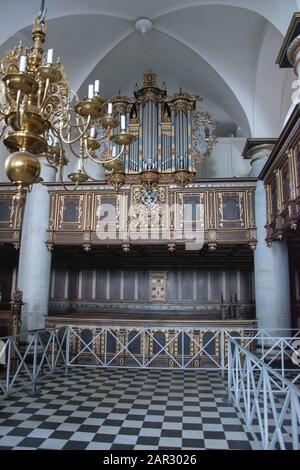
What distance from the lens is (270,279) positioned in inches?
378

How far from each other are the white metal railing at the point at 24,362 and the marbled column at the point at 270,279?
16.9 feet

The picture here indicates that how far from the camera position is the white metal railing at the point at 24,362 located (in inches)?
249

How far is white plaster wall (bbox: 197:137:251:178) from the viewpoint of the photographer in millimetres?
13094

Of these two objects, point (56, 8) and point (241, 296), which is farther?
point (241, 296)

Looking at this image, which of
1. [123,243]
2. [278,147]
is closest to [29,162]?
[278,147]

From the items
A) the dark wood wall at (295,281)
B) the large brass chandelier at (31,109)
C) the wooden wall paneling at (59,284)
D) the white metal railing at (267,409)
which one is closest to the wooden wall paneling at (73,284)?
the wooden wall paneling at (59,284)

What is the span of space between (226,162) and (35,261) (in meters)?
7.25

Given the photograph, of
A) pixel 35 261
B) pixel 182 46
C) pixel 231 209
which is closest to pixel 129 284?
pixel 35 261

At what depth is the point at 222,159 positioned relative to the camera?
13.2 metres

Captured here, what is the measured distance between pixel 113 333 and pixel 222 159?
280 inches

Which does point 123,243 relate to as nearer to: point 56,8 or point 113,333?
point 113,333

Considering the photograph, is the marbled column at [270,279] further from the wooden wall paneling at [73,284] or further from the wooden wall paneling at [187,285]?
the wooden wall paneling at [73,284]

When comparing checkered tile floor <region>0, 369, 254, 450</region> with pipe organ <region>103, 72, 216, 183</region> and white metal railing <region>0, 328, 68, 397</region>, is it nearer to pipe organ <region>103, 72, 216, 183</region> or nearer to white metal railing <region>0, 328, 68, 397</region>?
white metal railing <region>0, 328, 68, 397</region>

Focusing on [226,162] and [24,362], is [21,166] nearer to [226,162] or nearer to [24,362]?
[24,362]
